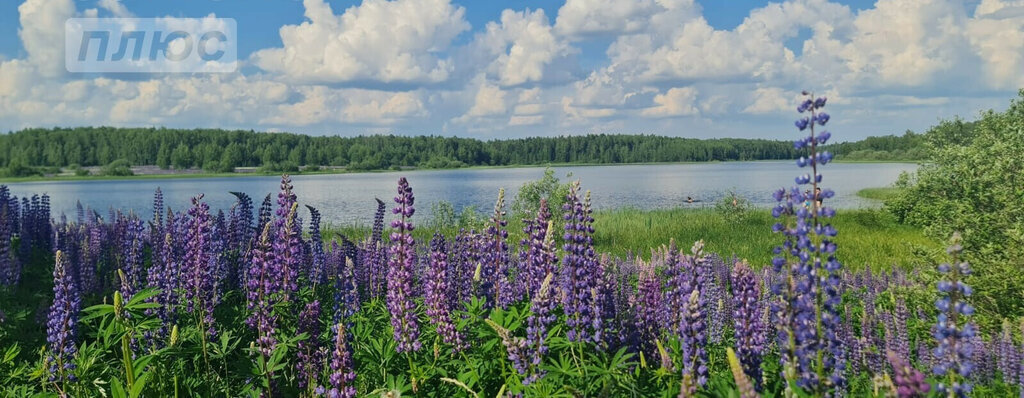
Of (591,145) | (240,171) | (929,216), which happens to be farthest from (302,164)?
(929,216)

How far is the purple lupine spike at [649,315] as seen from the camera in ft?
14.8

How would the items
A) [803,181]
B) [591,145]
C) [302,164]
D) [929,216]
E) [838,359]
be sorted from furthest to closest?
[591,145], [302,164], [929,216], [838,359], [803,181]

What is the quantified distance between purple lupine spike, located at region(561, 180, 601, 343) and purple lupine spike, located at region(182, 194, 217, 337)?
3.16 m

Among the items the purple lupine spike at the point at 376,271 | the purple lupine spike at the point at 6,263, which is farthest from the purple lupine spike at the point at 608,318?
the purple lupine spike at the point at 6,263

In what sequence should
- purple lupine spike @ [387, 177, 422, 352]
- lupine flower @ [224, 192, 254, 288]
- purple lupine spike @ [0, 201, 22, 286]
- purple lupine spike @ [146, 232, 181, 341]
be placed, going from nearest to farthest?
1. purple lupine spike @ [387, 177, 422, 352]
2. purple lupine spike @ [146, 232, 181, 341]
3. lupine flower @ [224, 192, 254, 288]
4. purple lupine spike @ [0, 201, 22, 286]

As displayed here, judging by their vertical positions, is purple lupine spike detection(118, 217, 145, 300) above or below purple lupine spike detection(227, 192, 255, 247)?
below

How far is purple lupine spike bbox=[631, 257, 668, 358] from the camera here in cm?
452

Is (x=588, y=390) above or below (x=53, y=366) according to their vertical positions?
above

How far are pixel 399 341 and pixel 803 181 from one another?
9.50 feet

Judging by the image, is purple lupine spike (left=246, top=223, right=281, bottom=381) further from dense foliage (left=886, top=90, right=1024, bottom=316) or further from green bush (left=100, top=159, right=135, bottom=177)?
green bush (left=100, top=159, right=135, bottom=177)

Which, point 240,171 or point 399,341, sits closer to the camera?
point 399,341

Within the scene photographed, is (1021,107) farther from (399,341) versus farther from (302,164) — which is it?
(302,164)

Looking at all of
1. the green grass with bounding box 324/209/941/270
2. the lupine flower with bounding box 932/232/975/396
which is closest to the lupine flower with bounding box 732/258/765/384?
the lupine flower with bounding box 932/232/975/396

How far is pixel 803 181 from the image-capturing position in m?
2.78
